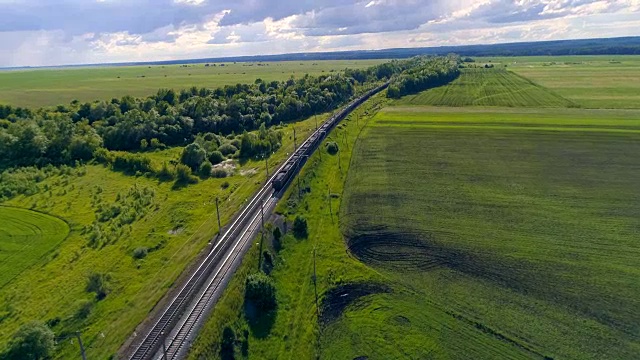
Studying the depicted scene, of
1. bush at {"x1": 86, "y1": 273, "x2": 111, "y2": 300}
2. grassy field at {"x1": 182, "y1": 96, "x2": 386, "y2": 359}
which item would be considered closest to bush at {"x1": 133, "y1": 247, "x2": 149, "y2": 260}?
bush at {"x1": 86, "y1": 273, "x2": 111, "y2": 300}

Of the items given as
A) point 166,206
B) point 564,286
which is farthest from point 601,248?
point 166,206

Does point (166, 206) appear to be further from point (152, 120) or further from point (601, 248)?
point (601, 248)

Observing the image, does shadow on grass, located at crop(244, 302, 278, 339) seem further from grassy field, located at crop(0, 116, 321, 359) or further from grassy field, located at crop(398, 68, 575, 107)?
grassy field, located at crop(398, 68, 575, 107)

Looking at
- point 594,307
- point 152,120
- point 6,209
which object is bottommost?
point 594,307

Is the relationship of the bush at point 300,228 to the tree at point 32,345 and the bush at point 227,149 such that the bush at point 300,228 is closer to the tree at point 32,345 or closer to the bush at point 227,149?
the tree at point 32,345

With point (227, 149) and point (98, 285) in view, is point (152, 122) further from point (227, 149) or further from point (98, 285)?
point (98, 285)

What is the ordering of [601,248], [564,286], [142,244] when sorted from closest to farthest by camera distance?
[564,286]
[601,248]
[142,244]
